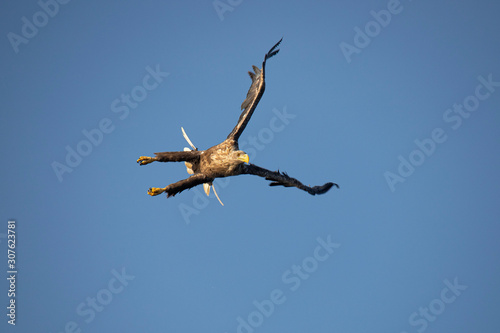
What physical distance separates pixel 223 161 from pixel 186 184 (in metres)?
1.20

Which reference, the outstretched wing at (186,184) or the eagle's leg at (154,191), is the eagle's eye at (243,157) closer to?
the outstretched wing at (186,184)

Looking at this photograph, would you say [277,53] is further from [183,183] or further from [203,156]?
[183,183]

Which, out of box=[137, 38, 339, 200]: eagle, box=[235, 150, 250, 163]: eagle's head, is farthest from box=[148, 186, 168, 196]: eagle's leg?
box=[235, 150, 250, 163]: eagle's head

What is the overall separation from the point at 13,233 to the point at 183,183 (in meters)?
8.74

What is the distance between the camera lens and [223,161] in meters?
15.7

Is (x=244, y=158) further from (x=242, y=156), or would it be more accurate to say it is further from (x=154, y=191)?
(x=154, y=191)

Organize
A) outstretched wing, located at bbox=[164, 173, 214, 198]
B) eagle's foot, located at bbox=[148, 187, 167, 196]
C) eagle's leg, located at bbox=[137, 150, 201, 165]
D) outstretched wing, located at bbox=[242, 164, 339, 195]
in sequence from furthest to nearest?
outstretched wing, located at bbox=[242, 164, 339, 195] < eagle's leg, located at bbox=[137, 150, 201, 165] < outstretched wing, located at bbox=[164, 173, 214, 198] < eagle's foot, located at bbox=[148, 187, 167, 196]

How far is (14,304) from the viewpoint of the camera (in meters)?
20.6

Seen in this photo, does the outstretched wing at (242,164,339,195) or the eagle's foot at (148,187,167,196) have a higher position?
the eagle's foot at (148,187,167,196)

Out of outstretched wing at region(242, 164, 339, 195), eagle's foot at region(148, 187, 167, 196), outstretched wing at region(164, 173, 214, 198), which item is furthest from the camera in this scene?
outstretched wing at region(242, 164, 339, 195)

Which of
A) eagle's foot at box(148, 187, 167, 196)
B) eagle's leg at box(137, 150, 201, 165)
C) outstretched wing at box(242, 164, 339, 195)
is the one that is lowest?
outstretched wing at box(242, 164, 339, 195)

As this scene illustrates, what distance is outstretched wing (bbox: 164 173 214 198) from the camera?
1460cm

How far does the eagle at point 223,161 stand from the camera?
15.2 meters

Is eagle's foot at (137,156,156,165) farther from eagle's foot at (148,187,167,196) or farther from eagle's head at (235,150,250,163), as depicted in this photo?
eagle's head at (235,150,250,163)
